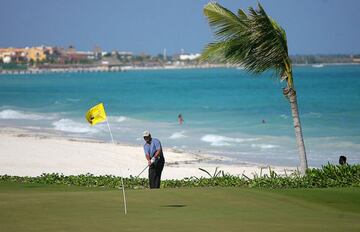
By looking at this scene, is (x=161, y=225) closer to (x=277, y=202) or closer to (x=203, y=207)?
(x=203, y=207)

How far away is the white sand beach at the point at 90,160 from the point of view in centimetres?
2972

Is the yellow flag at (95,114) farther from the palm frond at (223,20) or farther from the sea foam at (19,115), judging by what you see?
the sea foam at (19,115)

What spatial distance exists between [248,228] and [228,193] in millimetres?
3643

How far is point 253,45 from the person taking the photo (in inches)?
786

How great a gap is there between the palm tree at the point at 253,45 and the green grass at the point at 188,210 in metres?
4.67

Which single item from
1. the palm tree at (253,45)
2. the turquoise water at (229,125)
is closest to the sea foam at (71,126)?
the turquoise water at (229,125)

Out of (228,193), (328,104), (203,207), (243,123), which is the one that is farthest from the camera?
(328,104)

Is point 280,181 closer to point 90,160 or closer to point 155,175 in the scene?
point 155,175

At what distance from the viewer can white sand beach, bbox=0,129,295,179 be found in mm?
29719

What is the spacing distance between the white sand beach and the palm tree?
875 centimetres

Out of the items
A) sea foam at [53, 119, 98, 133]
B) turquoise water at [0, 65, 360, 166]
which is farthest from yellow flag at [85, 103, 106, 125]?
sea foam at [53, 119, 98, 133]

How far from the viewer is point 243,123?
60.0 m

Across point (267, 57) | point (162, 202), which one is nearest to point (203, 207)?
point (162, 202)

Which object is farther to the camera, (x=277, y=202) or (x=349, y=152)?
(x=349, y=152)
